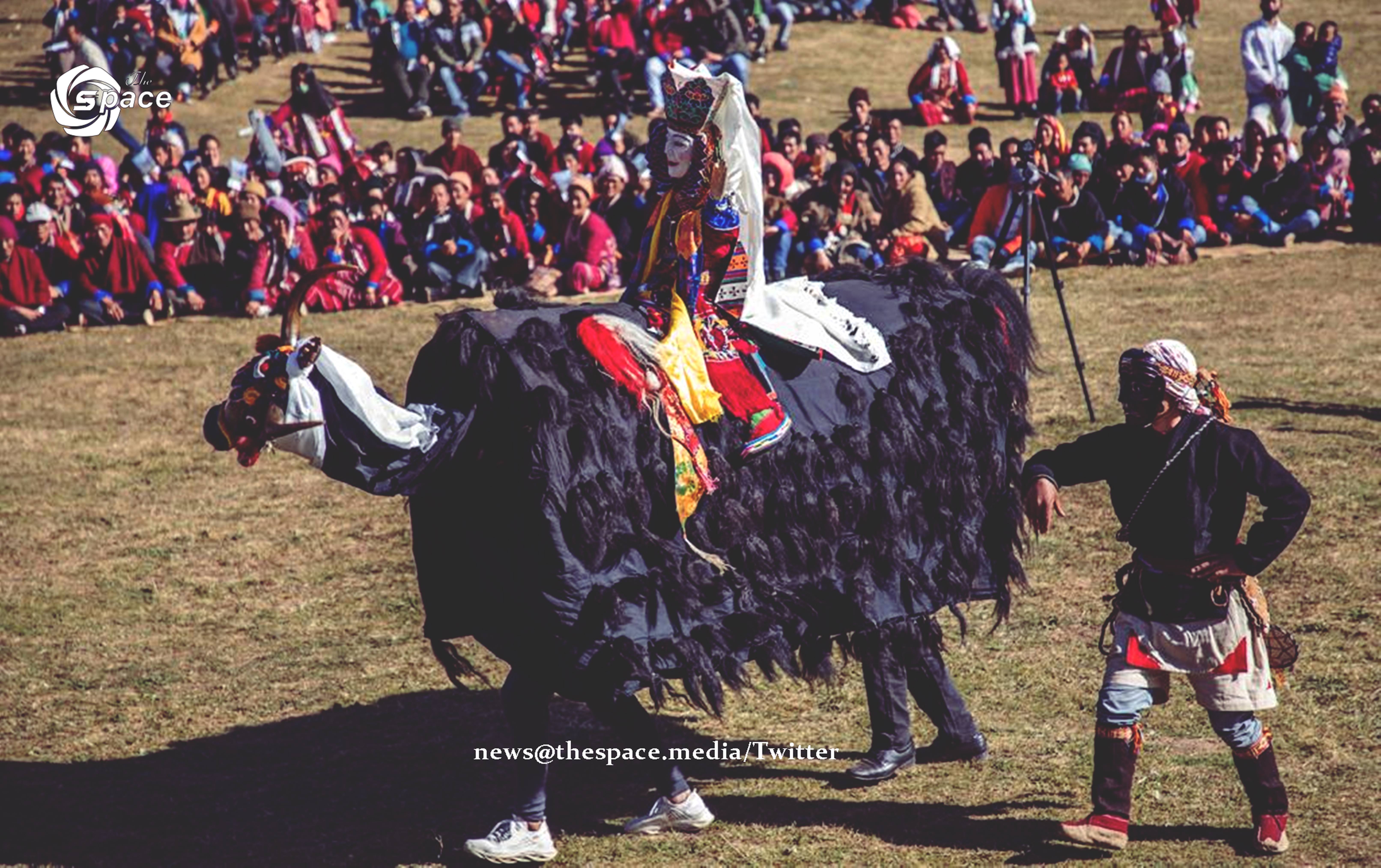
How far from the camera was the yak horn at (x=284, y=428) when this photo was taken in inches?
255

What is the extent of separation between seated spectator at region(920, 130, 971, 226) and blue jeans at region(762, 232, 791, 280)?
7.26 feet

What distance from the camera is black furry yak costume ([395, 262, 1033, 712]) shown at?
269 inches

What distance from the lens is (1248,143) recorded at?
64.6 feet

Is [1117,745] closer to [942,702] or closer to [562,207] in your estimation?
[942,702]

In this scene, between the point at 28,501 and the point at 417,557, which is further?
the point at 28,501

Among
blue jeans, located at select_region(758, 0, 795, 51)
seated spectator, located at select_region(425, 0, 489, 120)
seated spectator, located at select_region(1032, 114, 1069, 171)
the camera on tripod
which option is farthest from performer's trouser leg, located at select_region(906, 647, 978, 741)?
blue jeans, located at select_region(758, 0, 795, 51)

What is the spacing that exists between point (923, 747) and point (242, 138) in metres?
20.6

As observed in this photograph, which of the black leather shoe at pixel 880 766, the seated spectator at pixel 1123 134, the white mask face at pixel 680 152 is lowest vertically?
the black leather shoe at pixel 880 766

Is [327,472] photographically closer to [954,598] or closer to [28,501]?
[954,598]

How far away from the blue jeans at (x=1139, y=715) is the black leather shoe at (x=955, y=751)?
1189 millimetres

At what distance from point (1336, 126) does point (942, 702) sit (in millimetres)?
14562

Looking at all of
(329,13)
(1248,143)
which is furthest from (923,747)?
(329,13)

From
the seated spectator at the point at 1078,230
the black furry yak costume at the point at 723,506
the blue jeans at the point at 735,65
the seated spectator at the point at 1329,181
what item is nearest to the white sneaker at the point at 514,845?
the black furry yak costume at the point at 723,506

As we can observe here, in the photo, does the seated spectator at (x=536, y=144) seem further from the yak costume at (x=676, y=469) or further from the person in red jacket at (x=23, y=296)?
the yak costume at (x=676, y=469)
